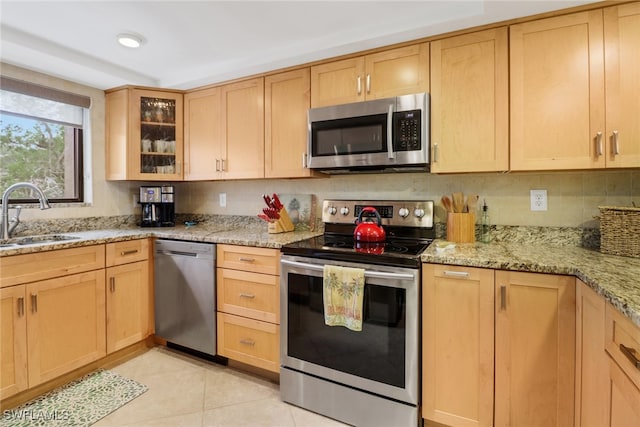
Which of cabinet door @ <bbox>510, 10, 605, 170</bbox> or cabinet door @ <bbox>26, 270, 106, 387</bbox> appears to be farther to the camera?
cabinet door @ <bbox>26, 270, 106, 387</bbox>

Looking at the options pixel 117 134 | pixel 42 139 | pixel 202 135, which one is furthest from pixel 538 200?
pixel 42 139

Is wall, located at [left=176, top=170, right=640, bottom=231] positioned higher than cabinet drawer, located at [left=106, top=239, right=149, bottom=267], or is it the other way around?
wall, located at [left=176, top=170, right=640, bottom=231]

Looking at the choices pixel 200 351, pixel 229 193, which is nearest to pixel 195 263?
pixel 200 351

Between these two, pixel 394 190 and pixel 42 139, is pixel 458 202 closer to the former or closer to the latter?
pixel 394 190

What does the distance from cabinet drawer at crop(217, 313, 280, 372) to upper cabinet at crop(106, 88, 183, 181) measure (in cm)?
139

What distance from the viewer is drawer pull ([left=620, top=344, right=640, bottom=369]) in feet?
2.75

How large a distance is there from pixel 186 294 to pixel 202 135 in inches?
50.9

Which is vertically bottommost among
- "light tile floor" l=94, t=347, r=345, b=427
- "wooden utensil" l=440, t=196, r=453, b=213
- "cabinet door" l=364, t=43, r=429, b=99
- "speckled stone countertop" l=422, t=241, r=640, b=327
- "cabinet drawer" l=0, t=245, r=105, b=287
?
"light tile floor" l=94, t=347, r=345, b=427

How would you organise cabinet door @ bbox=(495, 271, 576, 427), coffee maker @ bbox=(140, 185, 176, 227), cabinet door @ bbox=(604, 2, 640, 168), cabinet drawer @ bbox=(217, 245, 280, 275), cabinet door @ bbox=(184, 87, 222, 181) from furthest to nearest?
coffee maker @ bbox=(140, 185, 176, 227), cabinet door @ bbox=(184, 87, 222, 181), cabinet drawer @ bbox=(217, 245, 280, 275), cabinet door @ bbox=(604, 2, 640, 168), cabinet door @ bbox=(495, 271, 576, 427)

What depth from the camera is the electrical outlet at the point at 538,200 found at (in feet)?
6.16

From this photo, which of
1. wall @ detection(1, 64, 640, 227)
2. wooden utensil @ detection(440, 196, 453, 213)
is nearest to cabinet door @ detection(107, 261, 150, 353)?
wall @ detection(1, 64, 640, 227)

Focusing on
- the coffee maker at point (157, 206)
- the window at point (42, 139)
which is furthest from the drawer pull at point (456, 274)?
the window at point (42, 139)

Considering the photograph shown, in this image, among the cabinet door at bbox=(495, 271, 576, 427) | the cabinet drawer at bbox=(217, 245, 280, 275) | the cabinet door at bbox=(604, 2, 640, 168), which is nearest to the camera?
the cabinet door at bbox=(495, 271, 576, 427)

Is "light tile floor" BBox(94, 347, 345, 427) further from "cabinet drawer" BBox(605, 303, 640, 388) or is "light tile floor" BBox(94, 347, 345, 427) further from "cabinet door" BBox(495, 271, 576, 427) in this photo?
"cabinet drawer" BBox(605, 303, 640, 388)
